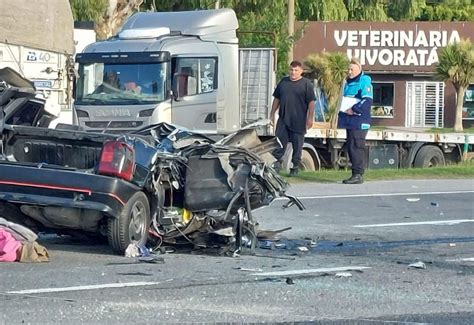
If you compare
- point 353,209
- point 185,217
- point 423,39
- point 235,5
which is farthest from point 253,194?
point 423,39

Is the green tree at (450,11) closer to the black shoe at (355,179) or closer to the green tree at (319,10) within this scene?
the green tree at (319,10)

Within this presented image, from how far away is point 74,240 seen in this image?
10438mm

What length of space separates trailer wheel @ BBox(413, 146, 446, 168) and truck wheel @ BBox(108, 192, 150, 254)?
1387 cm

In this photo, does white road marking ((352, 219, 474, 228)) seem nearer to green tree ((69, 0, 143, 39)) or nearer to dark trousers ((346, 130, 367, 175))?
dark trousers ((346, 130, 367, 175))

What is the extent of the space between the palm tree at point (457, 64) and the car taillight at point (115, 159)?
26.8 meters

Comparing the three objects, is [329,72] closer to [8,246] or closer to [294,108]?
[294,108]

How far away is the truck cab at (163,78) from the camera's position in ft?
61.9

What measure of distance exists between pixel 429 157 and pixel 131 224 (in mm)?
14397

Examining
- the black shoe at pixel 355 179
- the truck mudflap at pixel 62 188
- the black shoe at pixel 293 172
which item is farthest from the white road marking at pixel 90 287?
the black shoe at pixel 293 172

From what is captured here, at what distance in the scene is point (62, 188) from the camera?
8922mm

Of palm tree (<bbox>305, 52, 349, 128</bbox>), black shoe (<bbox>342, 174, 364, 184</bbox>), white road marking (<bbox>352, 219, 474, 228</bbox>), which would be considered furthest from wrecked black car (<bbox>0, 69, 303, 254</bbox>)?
palm tree (<bbox>305, 52, 349, 128</bbox>)

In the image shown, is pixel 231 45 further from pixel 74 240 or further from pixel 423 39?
pixel 423 39

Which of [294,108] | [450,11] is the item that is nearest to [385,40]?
[450,11]

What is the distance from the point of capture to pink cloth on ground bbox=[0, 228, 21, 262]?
8914 mm
